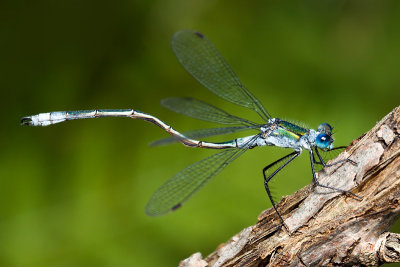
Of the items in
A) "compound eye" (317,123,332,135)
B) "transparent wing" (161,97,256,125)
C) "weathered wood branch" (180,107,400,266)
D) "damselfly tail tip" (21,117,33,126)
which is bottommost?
"weathered wood branch" (180,107,400,266)

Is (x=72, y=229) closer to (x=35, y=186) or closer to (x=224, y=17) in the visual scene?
(x=35, y=186)

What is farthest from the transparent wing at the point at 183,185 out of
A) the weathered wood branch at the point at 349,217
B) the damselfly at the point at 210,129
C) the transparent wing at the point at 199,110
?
the weathered wood branch at the point at 349,217

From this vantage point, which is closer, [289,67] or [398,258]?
[398,258]

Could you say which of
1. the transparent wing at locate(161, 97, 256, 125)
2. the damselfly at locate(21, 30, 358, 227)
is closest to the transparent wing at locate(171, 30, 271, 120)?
the damselfly at locate(21, 30, 358, 227)

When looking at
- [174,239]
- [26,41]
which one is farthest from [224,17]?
[174,239]

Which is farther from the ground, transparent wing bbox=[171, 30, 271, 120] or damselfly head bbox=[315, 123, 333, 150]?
transparent wing bbox=[171, 30, 271, 120]

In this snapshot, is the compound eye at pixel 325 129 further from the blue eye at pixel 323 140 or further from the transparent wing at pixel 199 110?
the transparent wing at pixel 199 110

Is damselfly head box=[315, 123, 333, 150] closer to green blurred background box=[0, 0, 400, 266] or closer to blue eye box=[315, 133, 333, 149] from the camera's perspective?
blue eye box=[315, 133, 333, 149]
